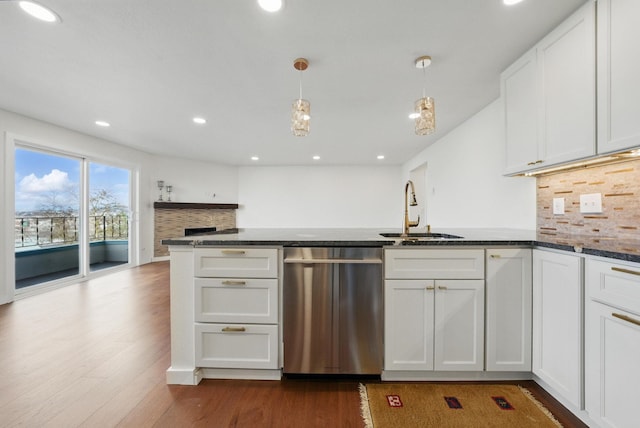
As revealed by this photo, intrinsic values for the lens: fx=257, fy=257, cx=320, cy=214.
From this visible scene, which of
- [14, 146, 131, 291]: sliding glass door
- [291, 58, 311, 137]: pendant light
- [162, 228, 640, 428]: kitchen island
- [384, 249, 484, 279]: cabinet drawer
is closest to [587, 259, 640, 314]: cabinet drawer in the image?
[162, 228, 640, 428]: kitchen island

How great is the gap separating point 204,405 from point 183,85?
264 centimetres

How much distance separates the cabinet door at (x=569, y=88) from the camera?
141 centimetres

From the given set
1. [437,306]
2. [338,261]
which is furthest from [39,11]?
[437,306]

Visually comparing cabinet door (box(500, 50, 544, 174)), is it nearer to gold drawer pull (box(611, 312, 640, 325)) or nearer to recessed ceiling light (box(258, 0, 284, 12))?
gold drawer pull (box(611, 312, 640, 325))

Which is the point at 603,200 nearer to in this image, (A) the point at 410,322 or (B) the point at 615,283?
(B) the point at 615,283

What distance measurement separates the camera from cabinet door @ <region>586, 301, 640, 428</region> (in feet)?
3.47

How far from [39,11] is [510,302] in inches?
134

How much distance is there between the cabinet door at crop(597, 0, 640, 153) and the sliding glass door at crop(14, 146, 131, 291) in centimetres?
584

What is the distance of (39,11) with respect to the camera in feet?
5.16

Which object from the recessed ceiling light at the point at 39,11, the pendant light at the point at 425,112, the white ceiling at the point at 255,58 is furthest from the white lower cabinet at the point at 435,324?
the recessed ceiling light at the point at 39,11

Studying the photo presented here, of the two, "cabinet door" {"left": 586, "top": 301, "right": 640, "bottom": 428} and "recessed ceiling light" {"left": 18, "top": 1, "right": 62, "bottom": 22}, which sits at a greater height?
"recessed ceiling light" {"left": 18, "top": 1, "right": 62, "bottom": 22}

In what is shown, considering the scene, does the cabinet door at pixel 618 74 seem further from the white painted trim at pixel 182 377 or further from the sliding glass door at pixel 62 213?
the sliding glass door at pixel 62 213

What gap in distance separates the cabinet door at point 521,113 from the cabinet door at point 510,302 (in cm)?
73

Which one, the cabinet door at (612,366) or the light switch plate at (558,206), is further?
the light switch plate at (558,206)
